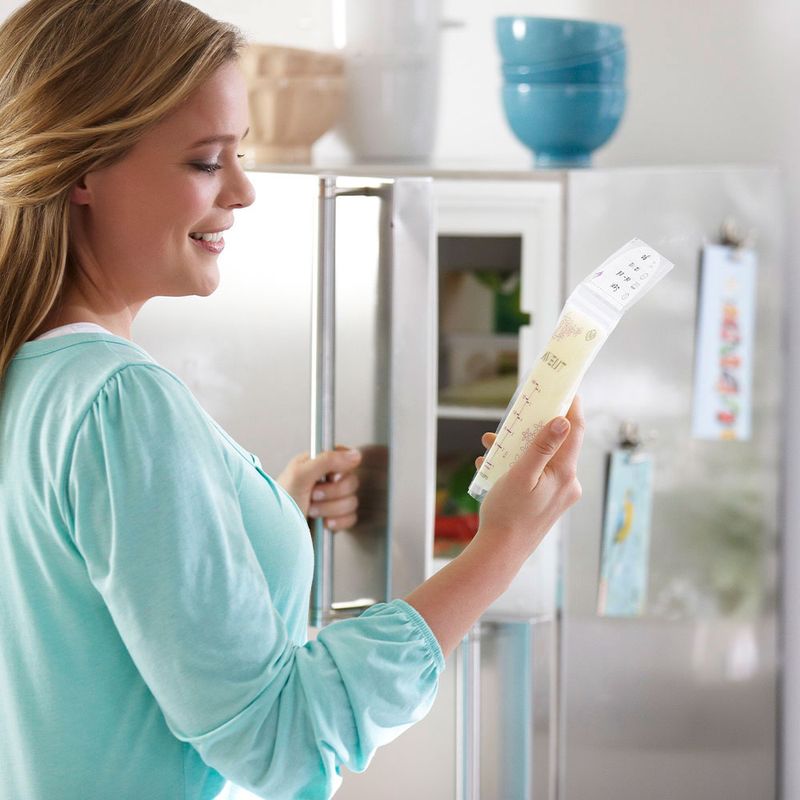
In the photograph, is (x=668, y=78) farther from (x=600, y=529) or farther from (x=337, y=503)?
(x=337, y=503)

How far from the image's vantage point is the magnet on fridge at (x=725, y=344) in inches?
80.2

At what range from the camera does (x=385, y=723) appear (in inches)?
32.0

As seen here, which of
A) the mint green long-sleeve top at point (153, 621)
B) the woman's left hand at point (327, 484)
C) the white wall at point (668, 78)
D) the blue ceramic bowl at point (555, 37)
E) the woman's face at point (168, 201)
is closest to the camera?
the mint green long-sleeve top at point (153, 621)

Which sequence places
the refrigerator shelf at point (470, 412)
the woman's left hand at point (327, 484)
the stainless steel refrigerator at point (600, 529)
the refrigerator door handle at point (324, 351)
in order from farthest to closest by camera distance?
1. the refrigerator shelf at point (470, 412)
2. the stainless steel refrigerator at point (600, 529)
3. the refrigerator door handle at point (324, 351)
4. the woman's left hand at point (327, 484)

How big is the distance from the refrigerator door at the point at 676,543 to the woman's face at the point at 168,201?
1.21m

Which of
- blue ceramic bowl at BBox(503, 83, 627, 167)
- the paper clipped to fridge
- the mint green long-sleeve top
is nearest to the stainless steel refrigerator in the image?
blue ceramic bowl at BBox(503, 83, 627, 167)

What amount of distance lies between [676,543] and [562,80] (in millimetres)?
885

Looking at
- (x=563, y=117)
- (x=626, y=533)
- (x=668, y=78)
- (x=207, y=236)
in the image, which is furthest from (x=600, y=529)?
(x=207, y=236)

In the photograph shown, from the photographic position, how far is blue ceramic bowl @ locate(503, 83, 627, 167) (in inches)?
81.1

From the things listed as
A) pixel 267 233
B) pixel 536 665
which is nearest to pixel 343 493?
pixel 267 233

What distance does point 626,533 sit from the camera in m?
2.06

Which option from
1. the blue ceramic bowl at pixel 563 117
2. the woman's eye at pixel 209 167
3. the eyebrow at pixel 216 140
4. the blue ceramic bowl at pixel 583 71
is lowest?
the woman's eye at pixel 209 167

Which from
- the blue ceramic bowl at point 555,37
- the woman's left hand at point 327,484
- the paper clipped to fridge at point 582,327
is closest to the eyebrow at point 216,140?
the paper clipped to fridge at point 582,327

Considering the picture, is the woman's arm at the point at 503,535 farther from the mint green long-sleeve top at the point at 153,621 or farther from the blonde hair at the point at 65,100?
the blonde hair at the point at 65,100
